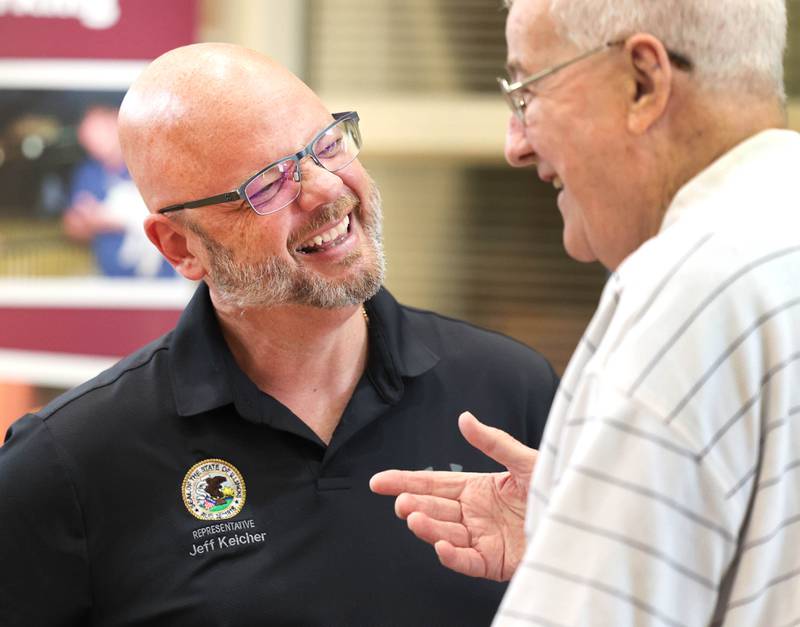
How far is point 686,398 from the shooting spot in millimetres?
946

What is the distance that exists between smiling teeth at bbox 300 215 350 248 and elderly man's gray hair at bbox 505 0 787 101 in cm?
→ 85

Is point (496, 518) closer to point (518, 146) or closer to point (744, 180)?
point (518, 146)

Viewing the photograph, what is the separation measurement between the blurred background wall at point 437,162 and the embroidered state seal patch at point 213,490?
1618 millimetres

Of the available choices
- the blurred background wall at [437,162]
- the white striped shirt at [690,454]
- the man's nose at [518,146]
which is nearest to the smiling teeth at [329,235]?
the man's nose at [518,146]

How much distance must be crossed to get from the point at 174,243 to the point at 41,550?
57 centimetres

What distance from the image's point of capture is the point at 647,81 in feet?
3.59

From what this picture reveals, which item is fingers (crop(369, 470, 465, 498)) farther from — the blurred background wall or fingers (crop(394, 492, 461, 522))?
the blurred background wall

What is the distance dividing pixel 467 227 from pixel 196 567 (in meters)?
1.99

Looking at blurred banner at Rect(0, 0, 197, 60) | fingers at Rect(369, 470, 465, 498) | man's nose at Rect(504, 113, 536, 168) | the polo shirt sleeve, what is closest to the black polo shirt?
the polo shirt sleeve

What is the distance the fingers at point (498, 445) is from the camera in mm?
1546

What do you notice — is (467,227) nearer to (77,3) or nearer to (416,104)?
(416,104)

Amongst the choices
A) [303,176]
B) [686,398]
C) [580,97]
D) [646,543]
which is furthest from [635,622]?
[303,176]

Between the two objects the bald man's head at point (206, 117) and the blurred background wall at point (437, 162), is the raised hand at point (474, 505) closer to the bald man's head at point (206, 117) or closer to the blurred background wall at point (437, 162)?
the bald man's head at point (206, 117)

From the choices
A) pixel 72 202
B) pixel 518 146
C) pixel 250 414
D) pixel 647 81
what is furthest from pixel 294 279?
pixel 72 202
